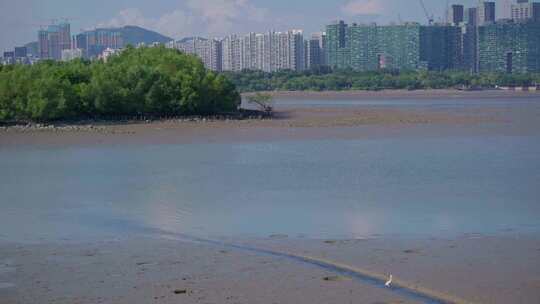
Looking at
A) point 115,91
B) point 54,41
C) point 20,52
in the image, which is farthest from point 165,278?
point 54,41

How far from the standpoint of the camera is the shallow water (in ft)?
42.7

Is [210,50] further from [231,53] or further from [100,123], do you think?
[100,123]

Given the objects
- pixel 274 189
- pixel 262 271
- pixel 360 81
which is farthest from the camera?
pixel 360 81

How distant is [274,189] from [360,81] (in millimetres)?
79831

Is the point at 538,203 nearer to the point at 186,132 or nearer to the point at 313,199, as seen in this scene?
the point at 313,199

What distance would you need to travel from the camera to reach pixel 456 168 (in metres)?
21.0

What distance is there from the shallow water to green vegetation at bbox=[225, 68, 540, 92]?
211 ft

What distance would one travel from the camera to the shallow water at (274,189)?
13.0 meters

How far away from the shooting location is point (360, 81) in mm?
96625

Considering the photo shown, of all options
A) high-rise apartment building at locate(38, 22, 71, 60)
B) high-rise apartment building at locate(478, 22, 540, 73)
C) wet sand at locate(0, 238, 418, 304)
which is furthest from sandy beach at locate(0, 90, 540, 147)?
high-rise apartment building at locate(38, 22, 71, 60)

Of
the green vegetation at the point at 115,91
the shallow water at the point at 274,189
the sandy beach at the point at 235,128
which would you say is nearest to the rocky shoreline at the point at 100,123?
the sandy beach at the point at 235,128

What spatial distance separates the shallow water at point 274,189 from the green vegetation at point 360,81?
64191 mm

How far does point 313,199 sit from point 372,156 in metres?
8.76

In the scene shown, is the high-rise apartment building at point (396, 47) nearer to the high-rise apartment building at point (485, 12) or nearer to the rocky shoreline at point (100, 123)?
the high-rise apartment building at point (485, 12)
